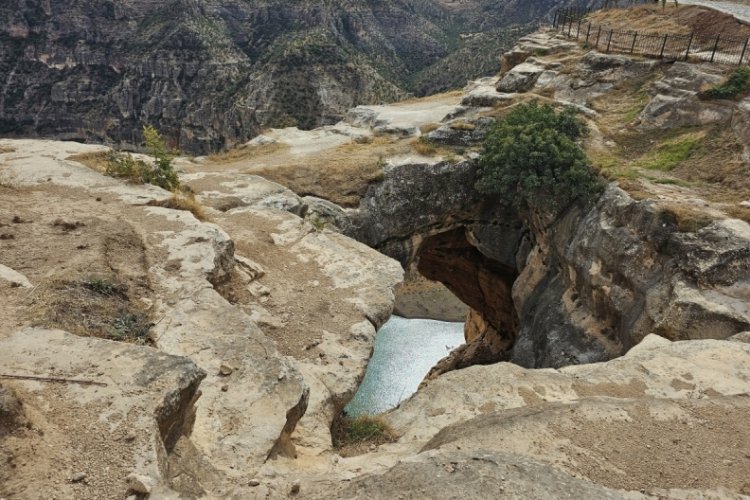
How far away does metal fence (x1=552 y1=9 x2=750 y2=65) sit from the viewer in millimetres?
21938

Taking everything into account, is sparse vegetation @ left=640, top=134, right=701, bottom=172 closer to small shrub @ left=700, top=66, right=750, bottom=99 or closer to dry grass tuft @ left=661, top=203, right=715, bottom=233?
small shrub @ left=700, top=66, right=750, bottom=99

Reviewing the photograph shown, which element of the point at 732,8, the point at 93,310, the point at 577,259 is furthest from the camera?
the point at 732,8

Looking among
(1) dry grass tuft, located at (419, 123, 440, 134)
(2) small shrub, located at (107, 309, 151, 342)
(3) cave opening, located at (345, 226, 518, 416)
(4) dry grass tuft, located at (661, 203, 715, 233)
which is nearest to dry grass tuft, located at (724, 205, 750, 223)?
(4) dry grass tuft, located at (661, 203, 715, 233)

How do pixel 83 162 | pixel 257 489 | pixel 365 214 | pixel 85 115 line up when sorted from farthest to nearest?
pixel 85 115 < pixel 365 214 < pixel 83 162 < pixel 257 489

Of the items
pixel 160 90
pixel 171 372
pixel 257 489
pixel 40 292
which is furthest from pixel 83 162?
pixel 160 90

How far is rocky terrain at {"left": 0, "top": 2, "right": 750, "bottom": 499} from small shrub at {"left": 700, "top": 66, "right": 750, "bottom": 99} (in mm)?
408

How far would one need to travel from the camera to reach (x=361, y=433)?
880 centimetres

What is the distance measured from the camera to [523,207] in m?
20.5

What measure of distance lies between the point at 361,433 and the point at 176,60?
105761mm

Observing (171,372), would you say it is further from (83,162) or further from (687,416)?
(83,162)

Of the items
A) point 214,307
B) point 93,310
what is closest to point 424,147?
point 214,307

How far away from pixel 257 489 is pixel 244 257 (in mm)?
7452

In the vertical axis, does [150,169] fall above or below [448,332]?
above

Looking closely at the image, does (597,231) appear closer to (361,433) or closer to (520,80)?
(361,433)
